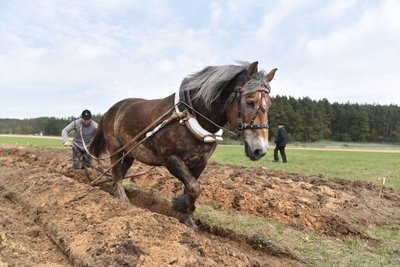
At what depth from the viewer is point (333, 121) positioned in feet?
251

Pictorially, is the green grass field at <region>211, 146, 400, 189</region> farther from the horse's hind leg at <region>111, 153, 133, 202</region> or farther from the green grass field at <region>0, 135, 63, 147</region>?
the green grass field at <region>0, 135, 63, 147</region>

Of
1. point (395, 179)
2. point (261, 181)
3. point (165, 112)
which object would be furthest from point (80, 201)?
point (395, 179)

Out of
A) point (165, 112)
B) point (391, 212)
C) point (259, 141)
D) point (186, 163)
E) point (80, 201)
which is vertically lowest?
point (391, 212)

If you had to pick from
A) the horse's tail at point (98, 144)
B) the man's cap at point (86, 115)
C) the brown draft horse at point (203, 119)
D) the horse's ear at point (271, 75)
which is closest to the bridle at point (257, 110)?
the brown draft horse at point (203, 119)

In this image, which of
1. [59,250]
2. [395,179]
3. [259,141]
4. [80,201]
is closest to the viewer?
[259,141]

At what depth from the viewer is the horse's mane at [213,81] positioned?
4379 millimetres

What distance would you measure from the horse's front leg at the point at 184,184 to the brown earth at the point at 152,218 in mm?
305

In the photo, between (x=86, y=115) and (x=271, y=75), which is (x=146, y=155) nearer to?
(x=271, y=75)

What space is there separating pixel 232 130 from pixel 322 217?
278cm

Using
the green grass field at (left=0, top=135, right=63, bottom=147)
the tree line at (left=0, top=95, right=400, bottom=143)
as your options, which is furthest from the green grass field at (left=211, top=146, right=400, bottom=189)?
the tree line at (left=0, top=95, right=400, bottom=143)

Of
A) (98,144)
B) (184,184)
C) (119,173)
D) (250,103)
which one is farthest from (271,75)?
(98,144)

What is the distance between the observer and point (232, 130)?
4531 mm

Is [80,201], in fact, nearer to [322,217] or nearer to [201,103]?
[201,103]

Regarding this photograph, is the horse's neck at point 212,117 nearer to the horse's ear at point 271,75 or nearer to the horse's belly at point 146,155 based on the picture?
the horse's ear at point 271,75
